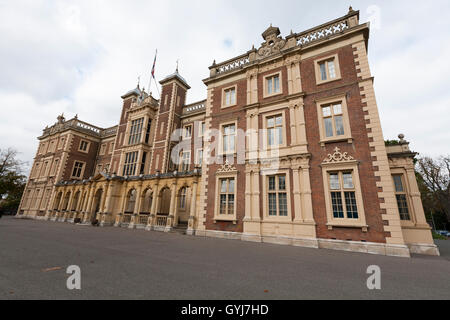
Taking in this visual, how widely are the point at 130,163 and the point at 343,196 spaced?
919 inches

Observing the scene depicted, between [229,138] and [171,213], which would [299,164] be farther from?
[171,213]

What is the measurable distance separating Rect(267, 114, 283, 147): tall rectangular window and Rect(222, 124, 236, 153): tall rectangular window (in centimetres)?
271

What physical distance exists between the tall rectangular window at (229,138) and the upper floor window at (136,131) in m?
14.7

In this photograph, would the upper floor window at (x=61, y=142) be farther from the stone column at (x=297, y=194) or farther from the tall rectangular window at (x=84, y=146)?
the stone column at (x=297, y=194)

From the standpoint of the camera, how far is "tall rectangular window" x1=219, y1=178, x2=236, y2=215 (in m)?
13.8

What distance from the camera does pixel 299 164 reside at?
39.5ft

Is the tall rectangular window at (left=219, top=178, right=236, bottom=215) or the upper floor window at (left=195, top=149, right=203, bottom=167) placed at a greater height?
the upper floor window at (left=195, top=149, right=203, bottom=167)

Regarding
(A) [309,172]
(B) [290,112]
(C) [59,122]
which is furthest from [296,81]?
(C) [59,122]

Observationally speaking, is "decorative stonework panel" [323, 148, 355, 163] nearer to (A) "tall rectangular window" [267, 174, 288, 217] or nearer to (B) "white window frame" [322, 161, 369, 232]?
(B) "white window frame" [322, 161, 369, 232]

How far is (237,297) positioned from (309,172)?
9715 millimetres

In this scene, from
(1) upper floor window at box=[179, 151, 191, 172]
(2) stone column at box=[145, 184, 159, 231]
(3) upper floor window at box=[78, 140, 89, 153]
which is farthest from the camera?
(3) upper floor window at box=[78, 140, 89, 153]

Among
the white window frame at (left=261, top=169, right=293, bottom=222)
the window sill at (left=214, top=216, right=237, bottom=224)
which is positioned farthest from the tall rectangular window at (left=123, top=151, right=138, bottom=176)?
the white window frame at (left=261, top=169, right=293, bottom=222)

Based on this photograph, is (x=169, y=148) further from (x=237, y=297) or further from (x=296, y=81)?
(x=237, y=297)
